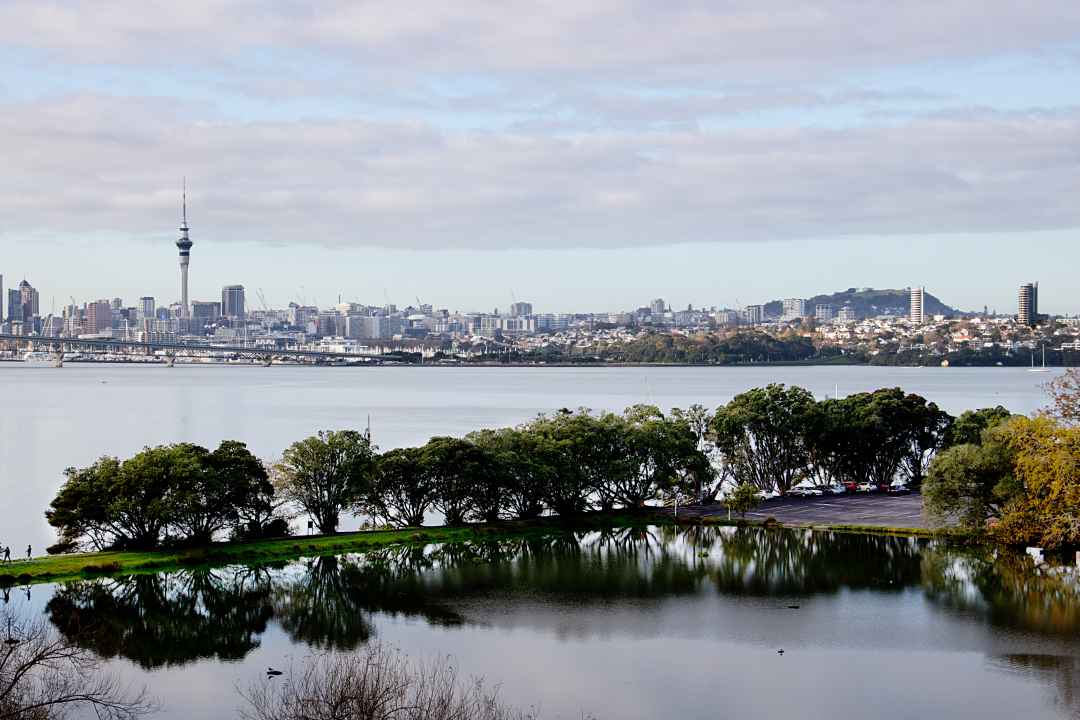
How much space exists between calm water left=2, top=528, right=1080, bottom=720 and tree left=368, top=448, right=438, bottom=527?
5.99 feet

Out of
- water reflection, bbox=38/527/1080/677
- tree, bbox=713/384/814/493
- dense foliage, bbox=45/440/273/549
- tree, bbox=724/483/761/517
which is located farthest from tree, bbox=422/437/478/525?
tree, bbox=713/384/814/493

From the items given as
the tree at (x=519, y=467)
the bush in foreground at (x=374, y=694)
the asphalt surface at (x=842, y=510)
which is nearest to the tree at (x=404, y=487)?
the tree at (x=519, y=467)

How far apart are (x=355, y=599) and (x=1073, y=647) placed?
9811 millimetres

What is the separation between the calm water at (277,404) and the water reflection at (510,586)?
5390 millimetres

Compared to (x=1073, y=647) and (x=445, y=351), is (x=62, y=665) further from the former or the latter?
(x=445, y=351)

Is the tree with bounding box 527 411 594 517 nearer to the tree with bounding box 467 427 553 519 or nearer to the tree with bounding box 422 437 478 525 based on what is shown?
the tree with bounding box 467 427 553 519

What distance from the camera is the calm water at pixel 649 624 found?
14328mm

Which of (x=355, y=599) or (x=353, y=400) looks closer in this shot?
(x=355, y=599)

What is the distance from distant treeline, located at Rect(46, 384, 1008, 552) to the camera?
22.1 meters

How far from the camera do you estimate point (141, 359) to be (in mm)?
151250

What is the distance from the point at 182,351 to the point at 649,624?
136166 millimetres

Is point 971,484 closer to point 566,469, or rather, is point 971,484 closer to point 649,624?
point 566,469

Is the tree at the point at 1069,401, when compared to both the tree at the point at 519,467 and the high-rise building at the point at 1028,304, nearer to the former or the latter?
the tree at the point at 519,467

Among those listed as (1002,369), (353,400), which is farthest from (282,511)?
(1002,369)
